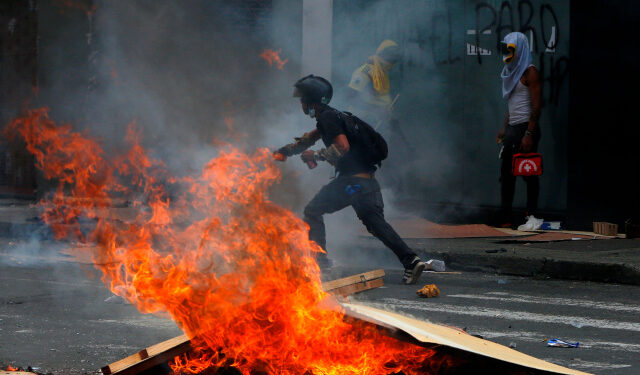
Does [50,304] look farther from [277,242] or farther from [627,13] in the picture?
[627,13]

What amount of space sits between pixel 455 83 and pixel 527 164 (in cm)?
162

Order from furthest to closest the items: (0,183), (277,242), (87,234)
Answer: (0,183)
(87,234)
(277,242)

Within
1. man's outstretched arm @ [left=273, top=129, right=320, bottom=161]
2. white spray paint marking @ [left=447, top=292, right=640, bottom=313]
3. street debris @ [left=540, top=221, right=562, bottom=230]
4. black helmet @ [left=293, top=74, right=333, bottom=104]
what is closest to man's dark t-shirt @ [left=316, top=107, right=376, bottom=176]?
black helmet @ [left=293, top=74, right=333, bottom=104]

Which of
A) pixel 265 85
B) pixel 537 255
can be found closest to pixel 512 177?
pixel 537 255

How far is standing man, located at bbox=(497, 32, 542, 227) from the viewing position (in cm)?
991

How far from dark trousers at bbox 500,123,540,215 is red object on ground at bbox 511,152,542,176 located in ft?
0.83

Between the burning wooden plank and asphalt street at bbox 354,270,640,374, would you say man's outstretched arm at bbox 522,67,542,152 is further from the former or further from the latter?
the burning wooden plank

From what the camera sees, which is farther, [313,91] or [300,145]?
[300,145]

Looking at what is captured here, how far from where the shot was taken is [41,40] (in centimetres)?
1484

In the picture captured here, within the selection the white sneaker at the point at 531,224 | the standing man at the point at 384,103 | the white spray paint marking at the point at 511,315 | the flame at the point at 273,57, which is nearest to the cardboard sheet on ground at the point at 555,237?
the white sneaker at the point at 531,224

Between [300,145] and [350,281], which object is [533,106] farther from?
[350,281]

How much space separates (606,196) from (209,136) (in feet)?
15.3

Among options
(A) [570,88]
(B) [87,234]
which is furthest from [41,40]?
(A) [570,88]

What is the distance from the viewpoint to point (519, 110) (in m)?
10.1
